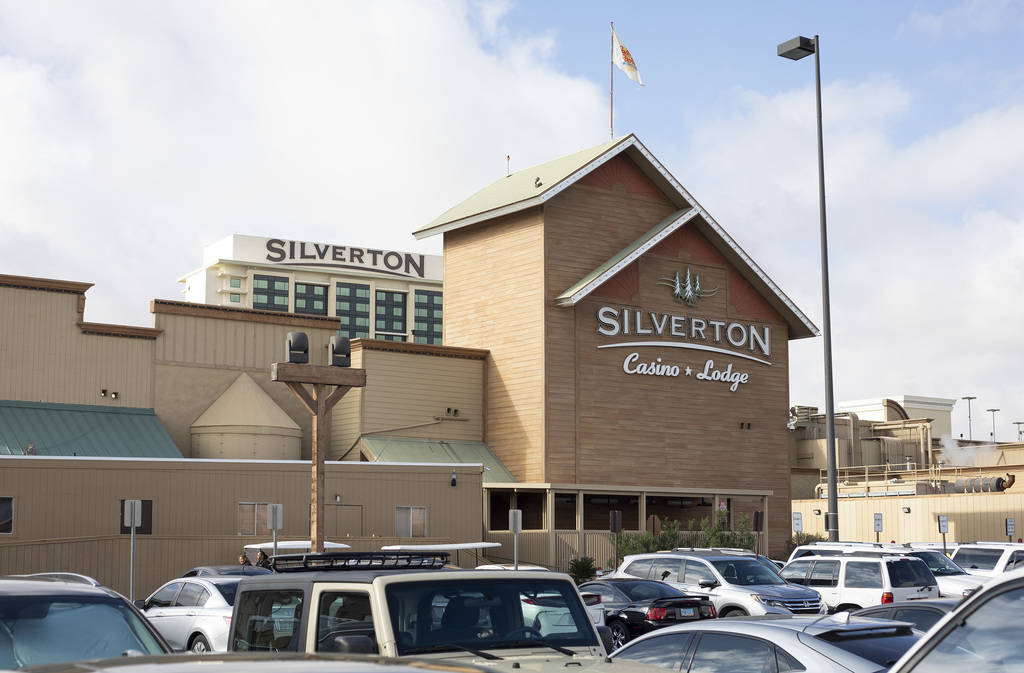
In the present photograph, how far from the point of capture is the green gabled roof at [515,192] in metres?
44.7

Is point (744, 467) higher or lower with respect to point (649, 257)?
lower

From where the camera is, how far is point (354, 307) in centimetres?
12825

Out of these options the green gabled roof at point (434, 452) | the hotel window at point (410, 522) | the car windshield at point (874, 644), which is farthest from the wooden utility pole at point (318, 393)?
the car windshield at point (874, 644)

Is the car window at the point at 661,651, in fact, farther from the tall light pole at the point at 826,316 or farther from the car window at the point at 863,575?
the tall light pole at the point at 826,316

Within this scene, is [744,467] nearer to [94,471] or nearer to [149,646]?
[94,471]

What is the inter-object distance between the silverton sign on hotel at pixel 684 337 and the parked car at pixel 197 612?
2738 centimetres

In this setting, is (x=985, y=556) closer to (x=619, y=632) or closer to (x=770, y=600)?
(x=770, y=600)

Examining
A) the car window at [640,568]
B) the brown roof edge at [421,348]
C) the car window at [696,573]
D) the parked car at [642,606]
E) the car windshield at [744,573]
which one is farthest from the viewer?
the brown roof edge at [421,348]

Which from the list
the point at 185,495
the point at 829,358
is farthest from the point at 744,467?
the point at 185,495

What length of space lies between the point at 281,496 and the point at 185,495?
282 cm

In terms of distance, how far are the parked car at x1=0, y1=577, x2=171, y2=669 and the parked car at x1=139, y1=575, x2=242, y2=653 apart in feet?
31.5

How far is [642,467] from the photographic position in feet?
149

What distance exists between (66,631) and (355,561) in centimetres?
246

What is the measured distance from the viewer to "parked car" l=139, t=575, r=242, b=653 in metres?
17.9
